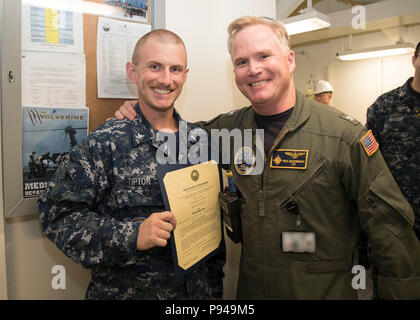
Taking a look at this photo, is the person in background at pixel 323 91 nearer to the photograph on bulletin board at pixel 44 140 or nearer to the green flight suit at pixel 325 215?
the green flight suit at pixel 325 215

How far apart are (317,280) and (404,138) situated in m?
1.40

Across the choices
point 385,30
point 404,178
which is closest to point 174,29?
A: point 404,178

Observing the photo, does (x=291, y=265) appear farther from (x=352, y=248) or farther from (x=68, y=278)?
(x=68, y=278)

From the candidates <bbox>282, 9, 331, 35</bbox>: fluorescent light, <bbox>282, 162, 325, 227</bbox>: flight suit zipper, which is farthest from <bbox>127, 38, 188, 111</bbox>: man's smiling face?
<bbox>282, 9, 331, 35</bbox>: fluorescent light

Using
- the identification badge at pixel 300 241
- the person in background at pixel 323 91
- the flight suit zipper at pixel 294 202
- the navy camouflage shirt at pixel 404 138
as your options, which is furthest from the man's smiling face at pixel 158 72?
the person in background at pixel 323 91

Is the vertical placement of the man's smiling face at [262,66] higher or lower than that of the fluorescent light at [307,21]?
lower

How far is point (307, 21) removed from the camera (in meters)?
2.93

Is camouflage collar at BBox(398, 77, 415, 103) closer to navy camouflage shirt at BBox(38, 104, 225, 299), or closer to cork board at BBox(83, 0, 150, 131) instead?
navy camouflage shirt at BBox(38, 104, 225, 299)

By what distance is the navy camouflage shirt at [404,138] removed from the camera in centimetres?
207

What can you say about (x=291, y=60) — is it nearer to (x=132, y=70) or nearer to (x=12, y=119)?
(x=132, y=70)

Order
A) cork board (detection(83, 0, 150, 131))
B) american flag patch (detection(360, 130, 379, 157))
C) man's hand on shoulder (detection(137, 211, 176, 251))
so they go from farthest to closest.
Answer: cork board (detection(83, 0, 150, 131)) < american flag patch (detection(360, 130, 379, 157)) < man's hand on shoulder (detection(137, 211, 176, 251))

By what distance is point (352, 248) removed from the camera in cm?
129

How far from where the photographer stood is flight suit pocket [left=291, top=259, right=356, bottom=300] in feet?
4.00

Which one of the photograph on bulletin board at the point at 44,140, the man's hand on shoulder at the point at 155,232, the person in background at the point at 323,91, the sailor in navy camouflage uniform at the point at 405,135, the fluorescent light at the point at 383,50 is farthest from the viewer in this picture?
the person in background at the point at 323,91
